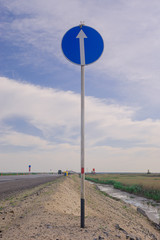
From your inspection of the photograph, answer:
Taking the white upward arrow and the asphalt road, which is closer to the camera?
the white upward arrow

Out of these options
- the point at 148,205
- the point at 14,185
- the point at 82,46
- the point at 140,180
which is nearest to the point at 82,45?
the point at 82,46

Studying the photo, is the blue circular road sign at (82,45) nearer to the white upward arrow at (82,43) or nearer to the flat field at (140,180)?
the white upward arrow at (82,43)

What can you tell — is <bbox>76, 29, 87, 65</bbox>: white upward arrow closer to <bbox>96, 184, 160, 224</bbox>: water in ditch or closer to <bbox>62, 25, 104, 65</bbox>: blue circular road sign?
<bbox>62, 25, 104, 65</bbox>: blue circular road sign

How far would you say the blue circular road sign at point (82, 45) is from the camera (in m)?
5.78

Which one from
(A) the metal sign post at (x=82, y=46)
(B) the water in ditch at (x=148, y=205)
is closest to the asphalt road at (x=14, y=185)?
(B) the water in ditch at (x=148, y=205)

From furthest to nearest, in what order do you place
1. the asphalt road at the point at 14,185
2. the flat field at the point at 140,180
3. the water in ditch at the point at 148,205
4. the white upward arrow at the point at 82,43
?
the flat field at the point at 140,180 < the asphalt road at the point at 14,185 < the water in ditch at the point at 148,205 < the white upward arrow at the point at 82,43

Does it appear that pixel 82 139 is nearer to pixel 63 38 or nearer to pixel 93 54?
pixel 93 54

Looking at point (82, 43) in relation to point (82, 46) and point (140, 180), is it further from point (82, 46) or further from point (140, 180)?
point (140, 180)

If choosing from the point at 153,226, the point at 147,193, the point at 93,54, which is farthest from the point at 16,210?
the point at 147,193

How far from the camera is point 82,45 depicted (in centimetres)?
578

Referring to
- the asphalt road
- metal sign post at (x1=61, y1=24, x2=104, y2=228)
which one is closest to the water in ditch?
the asphalt road

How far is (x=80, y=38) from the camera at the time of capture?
5.80m

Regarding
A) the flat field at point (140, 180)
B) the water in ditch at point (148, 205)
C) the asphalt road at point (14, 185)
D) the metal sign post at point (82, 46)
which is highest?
the metal sign post at point (82, 46)

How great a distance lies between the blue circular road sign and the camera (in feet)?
19.0
